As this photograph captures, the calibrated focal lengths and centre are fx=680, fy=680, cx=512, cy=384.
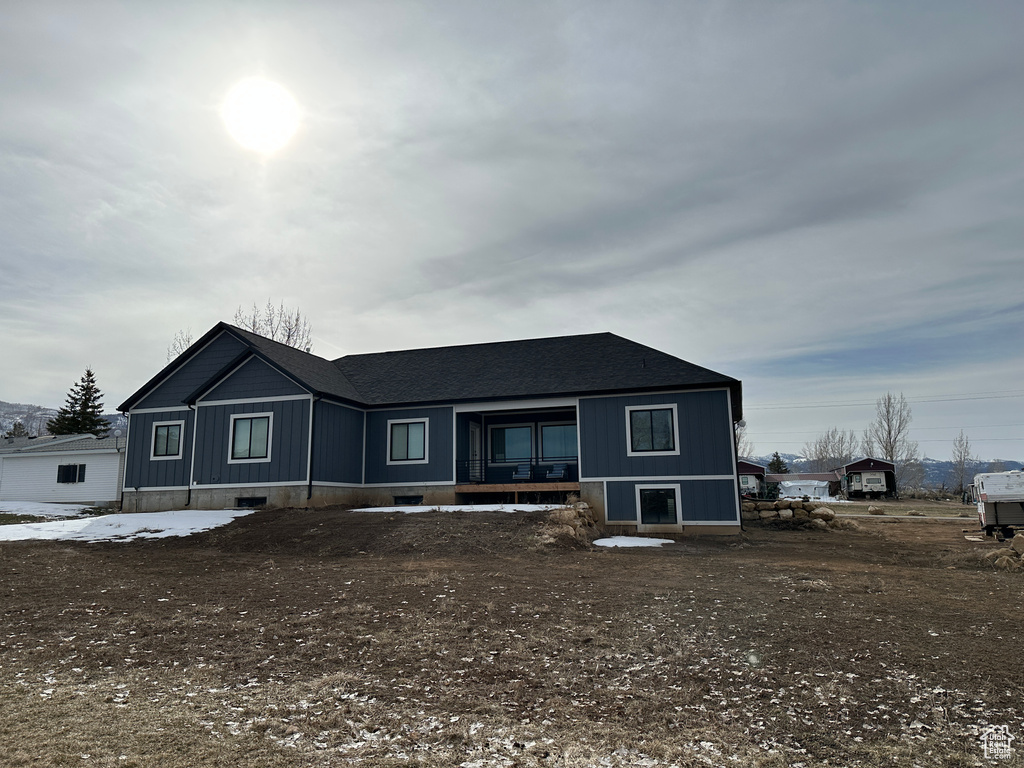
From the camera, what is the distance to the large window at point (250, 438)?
2173 cm

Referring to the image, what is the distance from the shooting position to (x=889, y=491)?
2173 inches

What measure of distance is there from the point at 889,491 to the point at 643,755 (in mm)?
59375

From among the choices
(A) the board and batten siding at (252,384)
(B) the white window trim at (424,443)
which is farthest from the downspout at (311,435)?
(B) the white window trim at (424,443)

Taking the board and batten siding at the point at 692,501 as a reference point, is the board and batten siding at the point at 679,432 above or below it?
above

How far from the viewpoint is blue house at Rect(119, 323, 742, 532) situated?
20.2 metres

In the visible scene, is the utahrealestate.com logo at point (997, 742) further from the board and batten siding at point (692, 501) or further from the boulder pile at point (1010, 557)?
the board and batten siding at point (692, 501)

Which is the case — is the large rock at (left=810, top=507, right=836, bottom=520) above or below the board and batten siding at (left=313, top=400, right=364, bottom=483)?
below

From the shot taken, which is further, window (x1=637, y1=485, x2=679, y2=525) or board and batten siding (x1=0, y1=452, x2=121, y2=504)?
board and batten siding (x1=0, y1=452, x2=121, y2=504)

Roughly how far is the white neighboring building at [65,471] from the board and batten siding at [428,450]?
47.6 ft

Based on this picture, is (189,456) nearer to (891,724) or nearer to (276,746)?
(276,746)

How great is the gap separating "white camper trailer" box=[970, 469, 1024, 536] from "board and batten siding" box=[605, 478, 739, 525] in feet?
21.1

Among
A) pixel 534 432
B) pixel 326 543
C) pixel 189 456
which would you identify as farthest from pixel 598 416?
pixel 189 456

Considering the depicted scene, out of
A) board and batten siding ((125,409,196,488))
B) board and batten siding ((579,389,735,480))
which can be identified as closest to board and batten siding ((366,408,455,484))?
board and batten siding ((579,389,735,480))

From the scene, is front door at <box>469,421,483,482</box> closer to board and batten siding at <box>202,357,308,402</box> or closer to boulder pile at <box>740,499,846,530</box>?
board and batten siding at <box>202,357,308,402</box>
